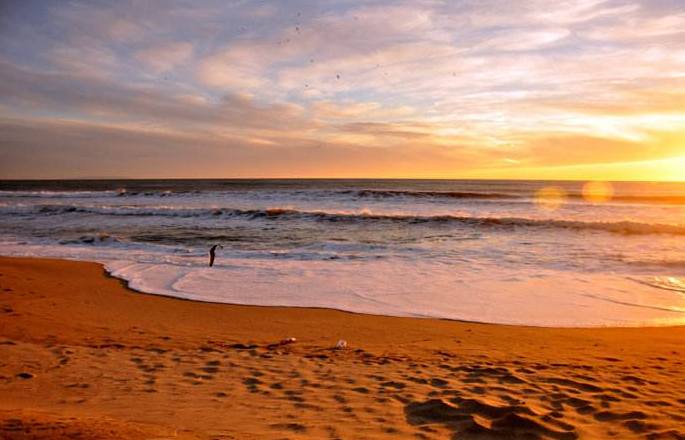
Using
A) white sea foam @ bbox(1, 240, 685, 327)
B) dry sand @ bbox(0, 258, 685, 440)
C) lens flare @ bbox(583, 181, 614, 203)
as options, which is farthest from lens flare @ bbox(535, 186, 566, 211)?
dry sand @ bbox(0, 258, 685, 440)

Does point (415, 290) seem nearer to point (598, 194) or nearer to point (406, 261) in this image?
point (406, 261)

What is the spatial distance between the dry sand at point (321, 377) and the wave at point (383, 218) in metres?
14.0

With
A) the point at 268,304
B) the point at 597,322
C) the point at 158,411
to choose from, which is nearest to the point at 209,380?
the point at 158,411

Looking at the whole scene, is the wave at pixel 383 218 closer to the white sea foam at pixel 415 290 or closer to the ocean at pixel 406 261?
the ocean at pixel 406 261

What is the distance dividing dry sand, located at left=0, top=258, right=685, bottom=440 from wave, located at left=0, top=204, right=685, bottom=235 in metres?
14.0

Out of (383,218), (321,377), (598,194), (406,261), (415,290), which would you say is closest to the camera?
(321,377)

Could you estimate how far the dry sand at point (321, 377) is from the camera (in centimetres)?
342

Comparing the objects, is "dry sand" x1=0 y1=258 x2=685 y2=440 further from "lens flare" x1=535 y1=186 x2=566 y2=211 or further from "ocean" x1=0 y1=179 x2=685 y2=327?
"lens flare" x1=535 y1=186 x2=566 y2=211

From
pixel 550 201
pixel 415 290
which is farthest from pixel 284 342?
pixel 550 201

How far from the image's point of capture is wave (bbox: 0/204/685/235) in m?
19.0

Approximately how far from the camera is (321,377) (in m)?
4.52

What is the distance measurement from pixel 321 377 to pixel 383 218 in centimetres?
1886

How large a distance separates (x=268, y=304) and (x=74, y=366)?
3.59m

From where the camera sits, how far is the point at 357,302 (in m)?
8.05
